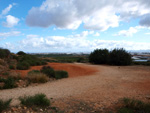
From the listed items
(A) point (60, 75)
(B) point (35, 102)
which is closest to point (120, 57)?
(A) point (60, 75)

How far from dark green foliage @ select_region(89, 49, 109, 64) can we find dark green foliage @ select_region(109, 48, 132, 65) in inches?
76.4

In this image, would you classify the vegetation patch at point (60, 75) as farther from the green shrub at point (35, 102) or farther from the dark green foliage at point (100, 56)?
the dark green foliage at point (100, 56)

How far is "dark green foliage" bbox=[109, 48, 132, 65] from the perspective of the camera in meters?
24.1

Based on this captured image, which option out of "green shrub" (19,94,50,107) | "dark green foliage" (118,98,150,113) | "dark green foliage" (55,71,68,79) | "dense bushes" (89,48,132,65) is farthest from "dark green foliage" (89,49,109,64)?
"green shrub" (19,94,50,107)

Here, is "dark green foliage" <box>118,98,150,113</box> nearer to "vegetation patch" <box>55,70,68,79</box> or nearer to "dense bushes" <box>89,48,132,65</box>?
"vegetation patch" <box>55,70,68,79</box>

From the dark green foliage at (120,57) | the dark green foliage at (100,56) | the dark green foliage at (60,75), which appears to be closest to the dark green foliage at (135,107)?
the dark green foliage at (60,75)

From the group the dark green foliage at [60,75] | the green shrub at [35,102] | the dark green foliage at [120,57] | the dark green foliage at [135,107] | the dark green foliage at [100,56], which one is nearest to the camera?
the dark green foliage at [135,107]

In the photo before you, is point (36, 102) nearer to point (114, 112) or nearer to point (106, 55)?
point (114, 112)

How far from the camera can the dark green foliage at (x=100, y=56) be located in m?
28.3

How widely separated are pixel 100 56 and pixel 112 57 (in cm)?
361

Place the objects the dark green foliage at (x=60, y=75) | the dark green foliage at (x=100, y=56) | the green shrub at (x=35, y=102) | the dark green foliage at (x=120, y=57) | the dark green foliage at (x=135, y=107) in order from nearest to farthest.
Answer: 1. the dark green foliage at (x=135, y=107)
2. the green shrub at (x=35, y=102)
3. the dark green foliage at (x=60, y=75)
4. the dark green foliage at (x=120, y=57)
5. the dark green foliage at (x=100, y=56)

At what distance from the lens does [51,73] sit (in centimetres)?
1234

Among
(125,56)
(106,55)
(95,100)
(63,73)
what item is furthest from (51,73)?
(106,55)

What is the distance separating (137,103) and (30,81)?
781 centimetres
